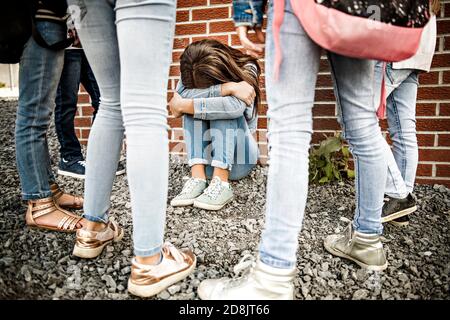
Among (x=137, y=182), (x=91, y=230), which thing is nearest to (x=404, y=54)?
(x=137, y=182)

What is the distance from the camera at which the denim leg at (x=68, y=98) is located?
7.96 feet

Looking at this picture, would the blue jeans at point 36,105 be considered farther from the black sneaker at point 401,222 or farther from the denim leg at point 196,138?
the black sneaker at point 401,222

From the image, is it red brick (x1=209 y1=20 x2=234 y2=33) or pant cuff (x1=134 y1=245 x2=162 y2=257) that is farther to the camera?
red brick (x1=209 y1=20 x2=234 y2=33)

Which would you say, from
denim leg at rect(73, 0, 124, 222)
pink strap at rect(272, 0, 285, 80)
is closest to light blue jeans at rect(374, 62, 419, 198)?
pink strap at rect(272, 0, 285, 80)

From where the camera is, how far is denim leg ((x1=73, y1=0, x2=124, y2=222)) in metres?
1.26

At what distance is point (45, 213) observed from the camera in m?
1.75

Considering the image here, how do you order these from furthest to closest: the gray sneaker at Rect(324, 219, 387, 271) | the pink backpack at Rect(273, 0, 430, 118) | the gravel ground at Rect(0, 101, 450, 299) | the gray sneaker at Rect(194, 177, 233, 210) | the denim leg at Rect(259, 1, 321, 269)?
1. the gray sneaker at Rect(194, 177, 233, 210)
2. the gray sneaker at Rect(324, 219, 387, 271)
3. the gravel ground at Rect(0, 101, 450, 299)
4. the denim leg at Rect(259, 1, 321, 269)
5. the pink backpack at Rect(273, 0, 430, 118)

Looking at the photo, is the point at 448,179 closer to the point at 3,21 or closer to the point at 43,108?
the point at 43,108

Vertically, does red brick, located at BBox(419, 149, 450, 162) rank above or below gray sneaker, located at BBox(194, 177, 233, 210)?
above

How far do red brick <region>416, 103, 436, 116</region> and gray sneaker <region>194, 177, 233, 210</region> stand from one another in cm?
125

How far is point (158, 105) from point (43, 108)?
727 mm

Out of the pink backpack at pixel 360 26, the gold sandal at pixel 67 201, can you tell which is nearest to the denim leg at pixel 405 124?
the pink backpack at pixel 360 26

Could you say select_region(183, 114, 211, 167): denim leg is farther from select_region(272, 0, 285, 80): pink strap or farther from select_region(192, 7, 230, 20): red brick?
select_region(272, 0, 285, 80): pink strap

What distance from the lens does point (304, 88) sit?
1125 millimetres
